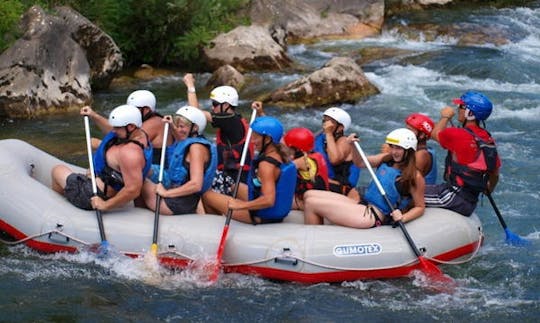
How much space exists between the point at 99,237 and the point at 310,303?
6.07 ft

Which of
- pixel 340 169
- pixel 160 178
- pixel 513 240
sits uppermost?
pixel 160 178

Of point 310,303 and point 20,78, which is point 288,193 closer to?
point 310,303

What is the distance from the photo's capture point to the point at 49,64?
13016mm

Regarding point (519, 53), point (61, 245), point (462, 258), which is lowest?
point (519, 53)

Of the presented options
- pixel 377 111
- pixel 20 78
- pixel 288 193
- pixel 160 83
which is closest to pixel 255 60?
pixel 160 83

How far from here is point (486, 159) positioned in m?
7.38

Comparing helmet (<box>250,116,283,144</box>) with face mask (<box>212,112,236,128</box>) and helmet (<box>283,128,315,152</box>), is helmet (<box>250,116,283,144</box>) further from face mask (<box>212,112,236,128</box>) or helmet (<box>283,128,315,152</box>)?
face mask (<box>212,112,236,128</box>)

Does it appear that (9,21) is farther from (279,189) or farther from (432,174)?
(432,174)

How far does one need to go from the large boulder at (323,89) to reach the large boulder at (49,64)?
3.02m

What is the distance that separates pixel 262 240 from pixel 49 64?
24.1 feet

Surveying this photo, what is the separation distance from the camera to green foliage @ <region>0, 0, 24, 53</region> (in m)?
12.7

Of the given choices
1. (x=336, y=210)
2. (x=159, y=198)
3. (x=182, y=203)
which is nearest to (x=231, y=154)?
(x=182, y=203)

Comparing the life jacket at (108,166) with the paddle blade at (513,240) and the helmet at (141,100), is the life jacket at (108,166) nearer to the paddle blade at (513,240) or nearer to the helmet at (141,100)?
the helmet at (141,100)

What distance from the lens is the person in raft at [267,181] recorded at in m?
6.75
